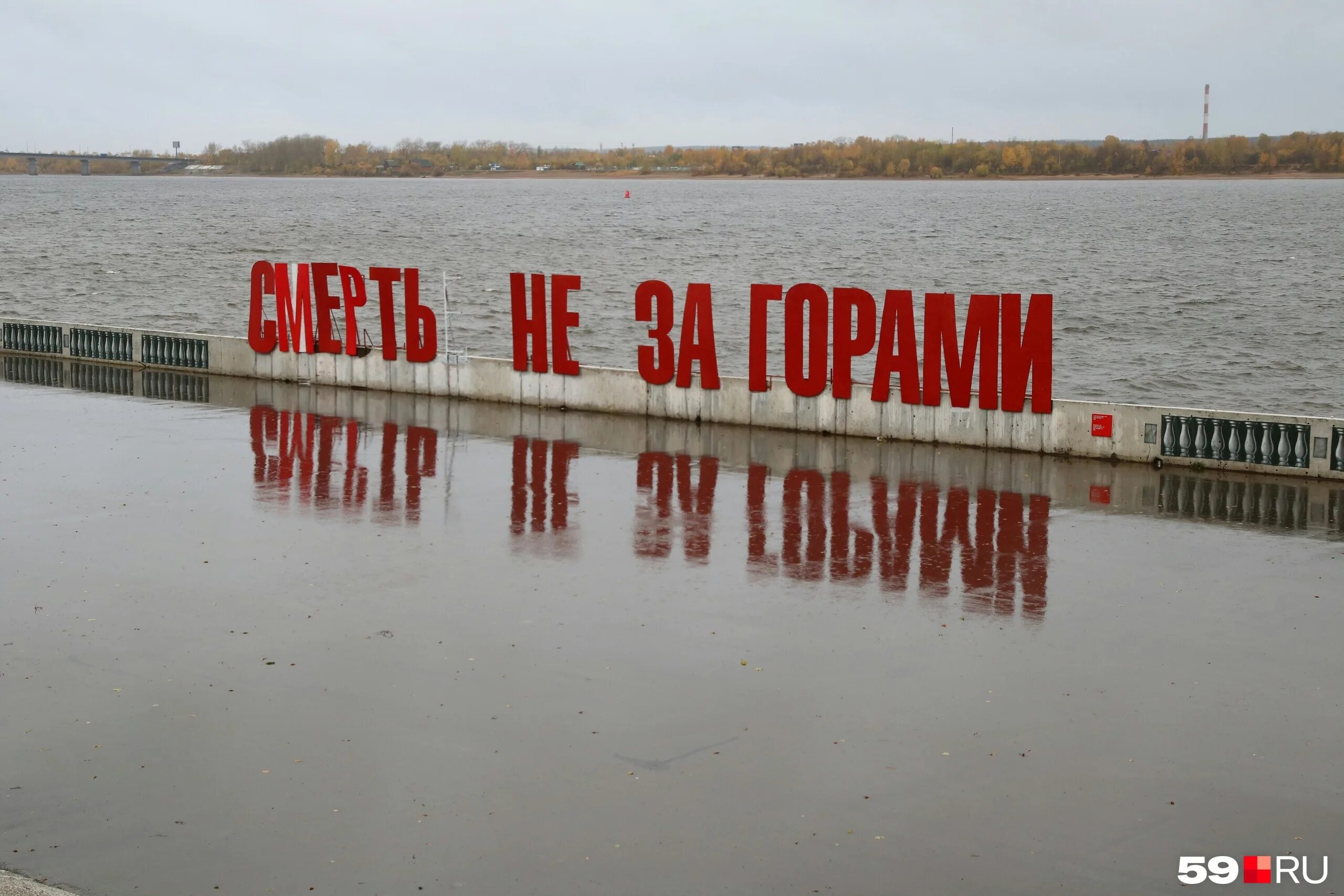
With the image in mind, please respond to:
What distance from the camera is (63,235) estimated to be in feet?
468

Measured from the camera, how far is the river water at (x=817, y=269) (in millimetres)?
66438

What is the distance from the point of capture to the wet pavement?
11.1m

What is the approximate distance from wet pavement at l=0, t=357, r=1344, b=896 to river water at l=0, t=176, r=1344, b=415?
35.3 metres

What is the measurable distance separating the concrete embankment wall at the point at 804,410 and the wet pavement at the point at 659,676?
77cm

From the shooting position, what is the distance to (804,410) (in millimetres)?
30078

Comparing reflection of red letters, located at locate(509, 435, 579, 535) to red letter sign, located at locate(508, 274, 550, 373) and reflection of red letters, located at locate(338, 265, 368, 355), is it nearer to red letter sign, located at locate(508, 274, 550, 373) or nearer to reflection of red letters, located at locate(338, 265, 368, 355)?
red letter sign, located at locate(508, 274, 550, 373)

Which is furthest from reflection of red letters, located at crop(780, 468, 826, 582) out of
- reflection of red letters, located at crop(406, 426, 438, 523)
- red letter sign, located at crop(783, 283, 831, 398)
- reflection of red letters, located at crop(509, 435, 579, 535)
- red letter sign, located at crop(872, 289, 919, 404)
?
reflection of red letters, located at crop(406, 426, 438, 523)

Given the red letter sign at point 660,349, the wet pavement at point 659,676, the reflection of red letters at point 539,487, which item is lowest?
the wet pavement at point 659,676

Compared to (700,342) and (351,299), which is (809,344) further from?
(351,299)

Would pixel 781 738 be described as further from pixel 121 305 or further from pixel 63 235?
pixel 63 235

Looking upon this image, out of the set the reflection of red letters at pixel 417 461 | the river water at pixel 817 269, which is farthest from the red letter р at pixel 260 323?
the river water at pixel 817 269

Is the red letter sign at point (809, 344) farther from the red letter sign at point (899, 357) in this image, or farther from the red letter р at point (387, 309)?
the red letter р at point (387, 309)

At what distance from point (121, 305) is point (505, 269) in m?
30.2

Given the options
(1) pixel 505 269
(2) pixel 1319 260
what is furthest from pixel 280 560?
(2) pixel 1319 260
